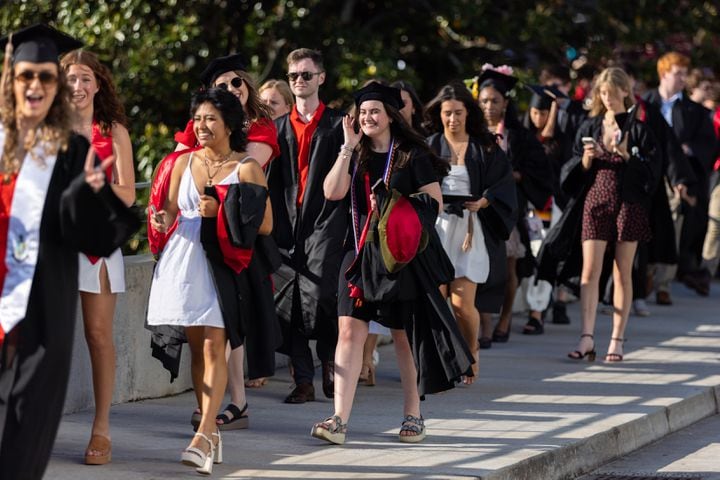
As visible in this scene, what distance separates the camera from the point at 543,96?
13211mm

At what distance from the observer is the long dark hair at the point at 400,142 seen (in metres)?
8.38

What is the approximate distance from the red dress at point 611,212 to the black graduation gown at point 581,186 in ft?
0.18

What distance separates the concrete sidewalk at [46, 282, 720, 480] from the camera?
24.7 ft

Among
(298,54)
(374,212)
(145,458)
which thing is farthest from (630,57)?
(145,458)

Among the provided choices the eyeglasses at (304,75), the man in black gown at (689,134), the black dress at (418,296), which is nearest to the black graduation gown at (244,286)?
the black dress at (418,296)

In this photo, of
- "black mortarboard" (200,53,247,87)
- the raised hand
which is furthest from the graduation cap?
the raised hand

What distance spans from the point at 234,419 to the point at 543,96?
550 cm

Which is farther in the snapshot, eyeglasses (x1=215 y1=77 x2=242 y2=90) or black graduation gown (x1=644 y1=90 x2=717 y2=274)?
black graduation gown (x1=644 y1=90 x2=717 y2=274)

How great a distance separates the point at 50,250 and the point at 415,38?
493 inches

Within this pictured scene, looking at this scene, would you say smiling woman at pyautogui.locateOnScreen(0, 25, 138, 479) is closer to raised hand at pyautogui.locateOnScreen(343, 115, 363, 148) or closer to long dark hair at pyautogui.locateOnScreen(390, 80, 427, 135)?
raised hand at pyautogui.locateOnScreen(343, 115, 363, 148)

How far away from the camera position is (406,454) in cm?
793

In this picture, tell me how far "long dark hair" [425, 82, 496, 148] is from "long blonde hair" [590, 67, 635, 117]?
3.95 ft

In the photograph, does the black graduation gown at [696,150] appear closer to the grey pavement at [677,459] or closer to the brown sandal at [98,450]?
the grey pavement at [677,459]

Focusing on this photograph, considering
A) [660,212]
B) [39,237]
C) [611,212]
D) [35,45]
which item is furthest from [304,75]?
[39,237]
